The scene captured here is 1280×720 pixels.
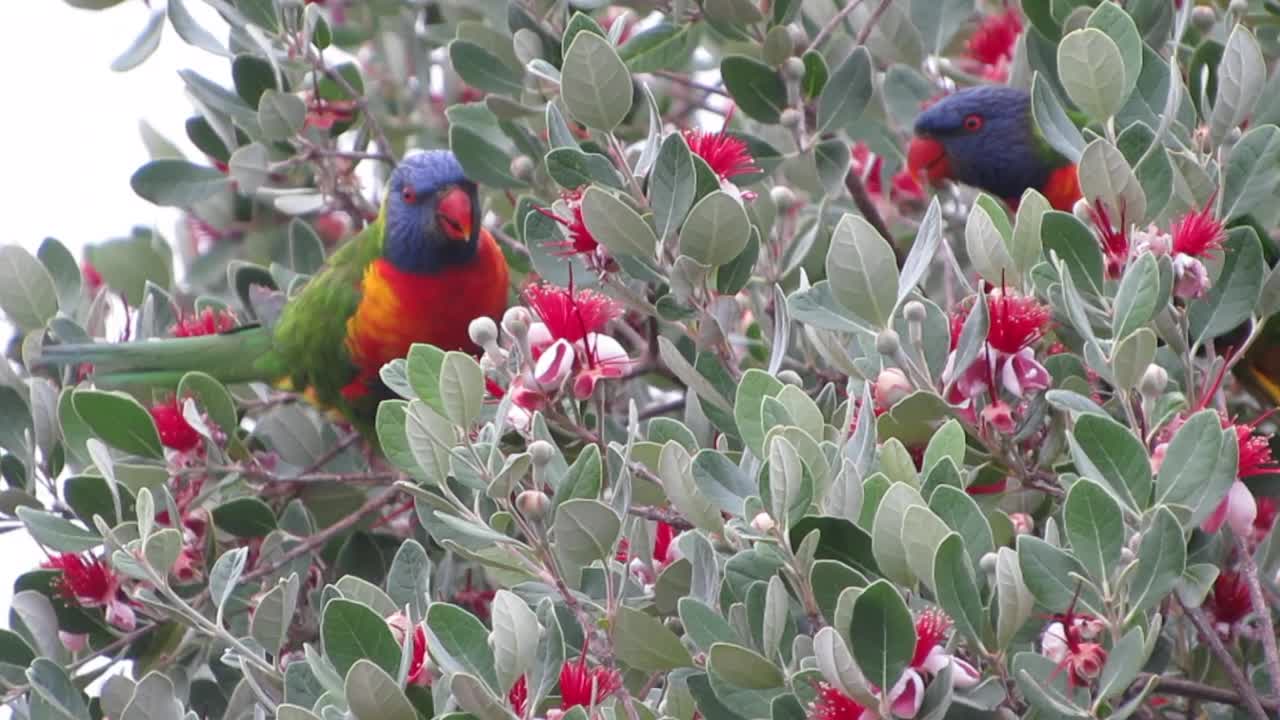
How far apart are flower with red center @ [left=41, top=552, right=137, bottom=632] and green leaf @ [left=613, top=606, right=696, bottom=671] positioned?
0.89 m

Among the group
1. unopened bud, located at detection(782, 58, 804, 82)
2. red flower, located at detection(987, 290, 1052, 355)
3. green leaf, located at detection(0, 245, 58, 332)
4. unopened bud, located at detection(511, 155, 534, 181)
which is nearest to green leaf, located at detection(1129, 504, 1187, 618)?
red flower, located at detection(987, 290, 1052, 355)

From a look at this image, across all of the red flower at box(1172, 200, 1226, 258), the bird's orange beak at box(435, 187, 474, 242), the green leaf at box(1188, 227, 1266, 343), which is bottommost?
the bird's orange beak at box(435, 187, 474, 242)

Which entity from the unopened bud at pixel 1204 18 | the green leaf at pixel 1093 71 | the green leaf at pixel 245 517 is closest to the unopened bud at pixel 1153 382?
the green leaf at pixel 1093 71

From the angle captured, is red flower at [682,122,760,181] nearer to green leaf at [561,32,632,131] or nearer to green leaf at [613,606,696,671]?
green leaf at [561,32,632,131]

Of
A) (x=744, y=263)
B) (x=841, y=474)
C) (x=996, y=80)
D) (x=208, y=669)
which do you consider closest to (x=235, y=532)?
(x=208, y=669)

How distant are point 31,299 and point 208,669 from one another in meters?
0.70

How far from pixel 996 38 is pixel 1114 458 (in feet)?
5.62

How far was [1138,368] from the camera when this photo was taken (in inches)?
53.8

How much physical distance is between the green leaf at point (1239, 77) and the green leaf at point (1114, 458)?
25.0 inches

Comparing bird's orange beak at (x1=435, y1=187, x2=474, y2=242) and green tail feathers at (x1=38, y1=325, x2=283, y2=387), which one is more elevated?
bird's orange beak at (x1=435, y1=187, x2=474, y2=242)

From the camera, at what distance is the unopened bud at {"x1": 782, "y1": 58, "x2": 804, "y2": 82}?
2.04 meters

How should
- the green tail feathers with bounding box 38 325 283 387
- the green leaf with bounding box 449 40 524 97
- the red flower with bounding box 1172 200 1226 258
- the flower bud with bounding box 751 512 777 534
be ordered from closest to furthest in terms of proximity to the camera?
the flower bud with bounding box 751 512 777 534, the red flower with bounding box 1172 200 1226 258, the green leaf with bounding box 449 40 524 97, the green tail feathers with bounding box 38 325 283 387

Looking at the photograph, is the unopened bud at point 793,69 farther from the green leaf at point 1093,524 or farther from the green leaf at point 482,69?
the green leaf at point 1093,524

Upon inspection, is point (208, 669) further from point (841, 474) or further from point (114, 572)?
point (841, 474)
